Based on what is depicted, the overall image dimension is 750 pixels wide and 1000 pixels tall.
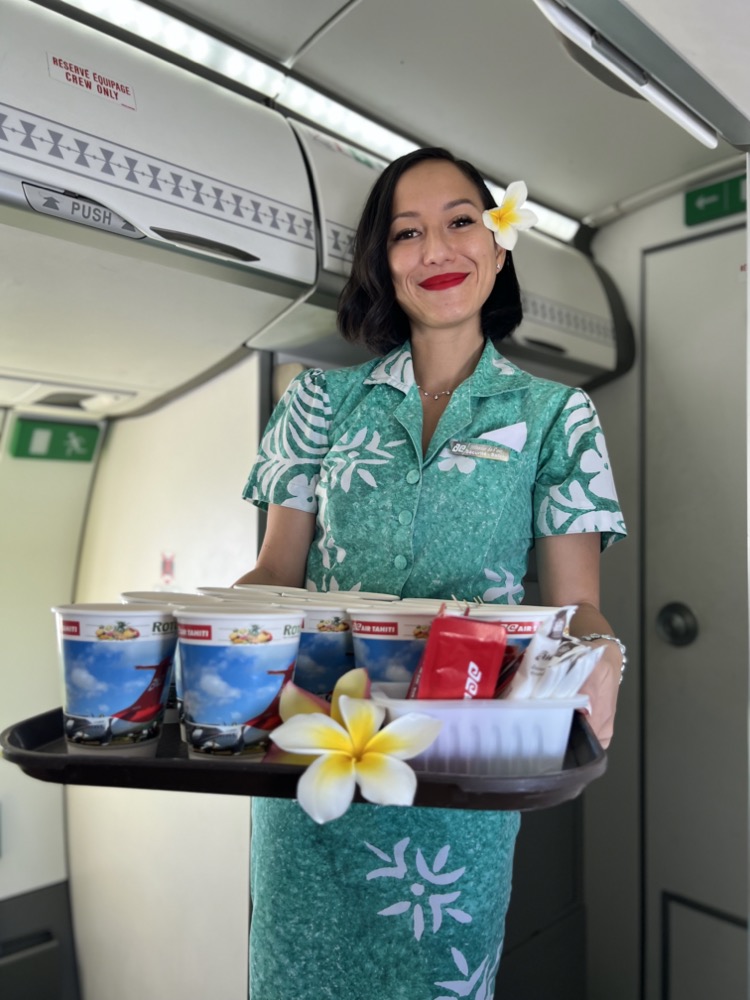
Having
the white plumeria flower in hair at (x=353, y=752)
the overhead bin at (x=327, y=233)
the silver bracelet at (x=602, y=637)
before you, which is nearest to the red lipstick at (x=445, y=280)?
the overhead bin at (x=327, y=233)

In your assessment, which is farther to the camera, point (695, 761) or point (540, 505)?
point (695, 761)

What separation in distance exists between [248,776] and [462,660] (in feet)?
0.89

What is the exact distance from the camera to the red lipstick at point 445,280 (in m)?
1.51

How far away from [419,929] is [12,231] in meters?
1.33

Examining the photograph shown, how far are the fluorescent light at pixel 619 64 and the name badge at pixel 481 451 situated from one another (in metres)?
0.58

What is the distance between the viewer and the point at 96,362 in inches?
72.6

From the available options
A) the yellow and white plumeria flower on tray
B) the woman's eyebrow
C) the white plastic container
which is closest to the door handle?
the woman's eyebrow

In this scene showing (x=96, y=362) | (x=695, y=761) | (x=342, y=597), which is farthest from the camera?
(x=695, y=761)

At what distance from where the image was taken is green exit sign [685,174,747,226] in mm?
2432

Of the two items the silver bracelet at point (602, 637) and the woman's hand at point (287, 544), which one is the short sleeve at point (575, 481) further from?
the woman's hand at point (287, 544)

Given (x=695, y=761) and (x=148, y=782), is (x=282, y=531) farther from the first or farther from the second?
(x=695, y=761)

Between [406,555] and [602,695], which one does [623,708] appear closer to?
[406,555]

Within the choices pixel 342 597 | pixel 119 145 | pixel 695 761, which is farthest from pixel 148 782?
pixel 695 761

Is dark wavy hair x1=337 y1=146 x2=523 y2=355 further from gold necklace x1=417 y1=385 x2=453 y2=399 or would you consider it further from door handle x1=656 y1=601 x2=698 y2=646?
door handle x1=656 y1=601 x2=698 y2=646
